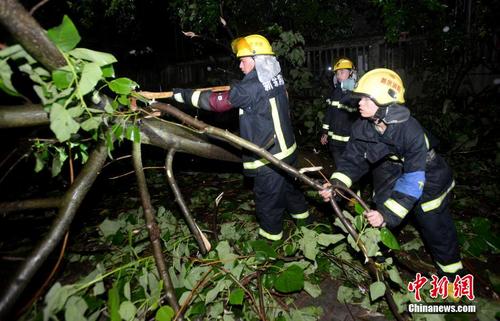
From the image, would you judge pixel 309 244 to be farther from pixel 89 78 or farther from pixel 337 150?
pixel 337 150

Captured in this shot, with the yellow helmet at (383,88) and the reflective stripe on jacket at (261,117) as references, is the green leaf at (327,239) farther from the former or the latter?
the yellow helmet at (383,88)

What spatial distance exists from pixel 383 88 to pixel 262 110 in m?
1.07

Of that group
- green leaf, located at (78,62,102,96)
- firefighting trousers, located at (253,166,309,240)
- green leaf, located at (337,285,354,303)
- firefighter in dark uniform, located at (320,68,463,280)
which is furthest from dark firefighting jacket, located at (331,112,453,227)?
green leaf, located at (78,62,102,96)

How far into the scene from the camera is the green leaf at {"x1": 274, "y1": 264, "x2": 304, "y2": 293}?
93.6 inches

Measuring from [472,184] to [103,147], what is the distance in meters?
4.93

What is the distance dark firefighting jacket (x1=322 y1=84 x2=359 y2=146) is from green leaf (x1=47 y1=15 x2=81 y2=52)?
11.9ft

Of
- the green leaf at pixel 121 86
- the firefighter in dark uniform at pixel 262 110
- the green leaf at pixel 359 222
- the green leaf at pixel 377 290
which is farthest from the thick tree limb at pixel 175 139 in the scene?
the green leaf at pixel 377 290

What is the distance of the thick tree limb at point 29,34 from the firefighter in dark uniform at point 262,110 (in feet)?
4.66

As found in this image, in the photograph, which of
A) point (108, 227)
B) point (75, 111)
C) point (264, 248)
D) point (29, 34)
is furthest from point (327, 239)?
point (29, 34)

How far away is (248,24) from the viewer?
31.6 feet

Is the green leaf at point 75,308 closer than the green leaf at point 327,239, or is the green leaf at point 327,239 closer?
the green leaf at point 75,308

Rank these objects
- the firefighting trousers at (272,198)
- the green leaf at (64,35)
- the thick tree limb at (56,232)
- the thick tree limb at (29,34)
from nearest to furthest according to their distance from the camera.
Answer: the thick tree limb at (29,34)
the green leaf at (64,35)
the thick tree limb at (56,232)
the firefighting trousers at (272,198)

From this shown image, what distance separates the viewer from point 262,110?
2.91m

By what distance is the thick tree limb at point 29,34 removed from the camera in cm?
135
